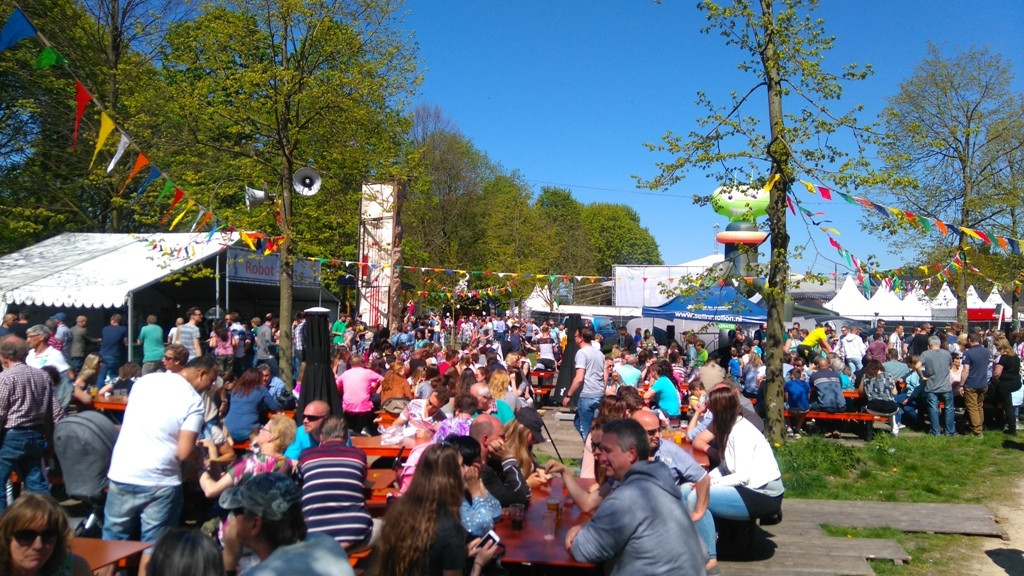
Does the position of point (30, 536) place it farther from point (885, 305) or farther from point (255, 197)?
point (885, 305)

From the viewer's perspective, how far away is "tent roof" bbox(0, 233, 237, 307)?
1455cm

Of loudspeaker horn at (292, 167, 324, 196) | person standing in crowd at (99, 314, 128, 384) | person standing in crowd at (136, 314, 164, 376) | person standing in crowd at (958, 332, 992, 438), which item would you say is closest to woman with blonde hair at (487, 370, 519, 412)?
loudspeaker horn at (292, 167, 324, 196)

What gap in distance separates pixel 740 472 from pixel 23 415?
5231mm

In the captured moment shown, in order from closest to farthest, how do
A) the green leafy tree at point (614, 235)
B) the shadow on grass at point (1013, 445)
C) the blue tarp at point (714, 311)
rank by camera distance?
the shadow on grass at point (1013, 445)
the blue tarp at point (714, 311)
the green leafy tree at point (614, 235)

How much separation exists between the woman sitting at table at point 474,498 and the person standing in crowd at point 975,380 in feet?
33.1

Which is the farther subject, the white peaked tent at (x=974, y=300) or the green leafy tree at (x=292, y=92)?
the white peaked tent at (x=974, y=300)

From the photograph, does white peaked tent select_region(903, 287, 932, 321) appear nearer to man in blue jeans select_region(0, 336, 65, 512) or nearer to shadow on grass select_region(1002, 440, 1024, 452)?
shadow on grass select_region(1002, 440, 1024, 452)

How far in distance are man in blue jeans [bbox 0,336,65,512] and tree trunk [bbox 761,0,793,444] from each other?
731cm

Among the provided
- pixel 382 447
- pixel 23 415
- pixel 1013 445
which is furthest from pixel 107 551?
pixel 1013 445

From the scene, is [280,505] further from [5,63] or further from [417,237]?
[417,237]

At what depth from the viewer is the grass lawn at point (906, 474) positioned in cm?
680

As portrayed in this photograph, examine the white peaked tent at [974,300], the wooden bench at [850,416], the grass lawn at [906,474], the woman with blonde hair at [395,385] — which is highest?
the white peaked tent at [974,300]

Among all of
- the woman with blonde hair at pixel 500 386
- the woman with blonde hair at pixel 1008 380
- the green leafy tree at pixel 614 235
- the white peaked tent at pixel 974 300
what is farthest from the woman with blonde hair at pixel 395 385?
the green leafy tree at pixel 614 235

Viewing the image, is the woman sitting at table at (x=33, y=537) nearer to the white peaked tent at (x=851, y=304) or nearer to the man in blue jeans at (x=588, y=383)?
the man in blue jeans at (x=588, y=383)
